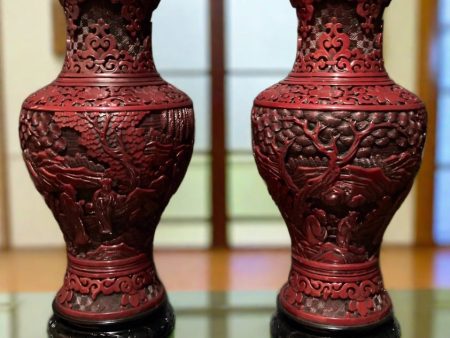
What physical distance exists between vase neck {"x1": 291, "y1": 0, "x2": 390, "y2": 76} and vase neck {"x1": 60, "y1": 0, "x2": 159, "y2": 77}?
0.82 ft

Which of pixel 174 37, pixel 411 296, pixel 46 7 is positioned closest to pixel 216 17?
pixel 174 37

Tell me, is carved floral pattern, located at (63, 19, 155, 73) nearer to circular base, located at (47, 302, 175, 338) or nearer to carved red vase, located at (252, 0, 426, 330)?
carved red vase, located at (252, 0, 426, 330)

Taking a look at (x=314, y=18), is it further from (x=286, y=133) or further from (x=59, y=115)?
(x=59, y=115)

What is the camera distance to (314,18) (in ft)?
2.97

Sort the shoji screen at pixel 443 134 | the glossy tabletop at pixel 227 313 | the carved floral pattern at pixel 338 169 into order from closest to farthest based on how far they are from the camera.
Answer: the carved floral pattern at pixel 338 169, the glossy tabletop at pixel 227 313, the shoji screen at pixel 443 134

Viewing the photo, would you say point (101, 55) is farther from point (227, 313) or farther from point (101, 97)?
point (227, 313)

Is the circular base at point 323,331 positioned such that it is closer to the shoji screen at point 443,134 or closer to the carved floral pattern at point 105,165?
the carved floral pattern at point 105,165

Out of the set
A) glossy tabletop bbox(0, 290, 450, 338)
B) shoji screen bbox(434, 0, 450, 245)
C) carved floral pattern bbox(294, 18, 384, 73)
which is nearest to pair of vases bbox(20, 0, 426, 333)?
carved floral pattern bbox(294, 18, 384, 73)

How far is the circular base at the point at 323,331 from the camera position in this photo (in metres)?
0.92

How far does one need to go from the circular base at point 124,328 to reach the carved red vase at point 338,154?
0.21 m

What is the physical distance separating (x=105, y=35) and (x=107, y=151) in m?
0.18

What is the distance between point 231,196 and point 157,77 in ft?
4.74

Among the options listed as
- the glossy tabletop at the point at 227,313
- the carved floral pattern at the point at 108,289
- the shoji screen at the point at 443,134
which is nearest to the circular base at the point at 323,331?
the glossy tabletop at the point at 227,313

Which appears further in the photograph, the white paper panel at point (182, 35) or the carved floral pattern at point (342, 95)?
the white paper panel at point (182, 35)
